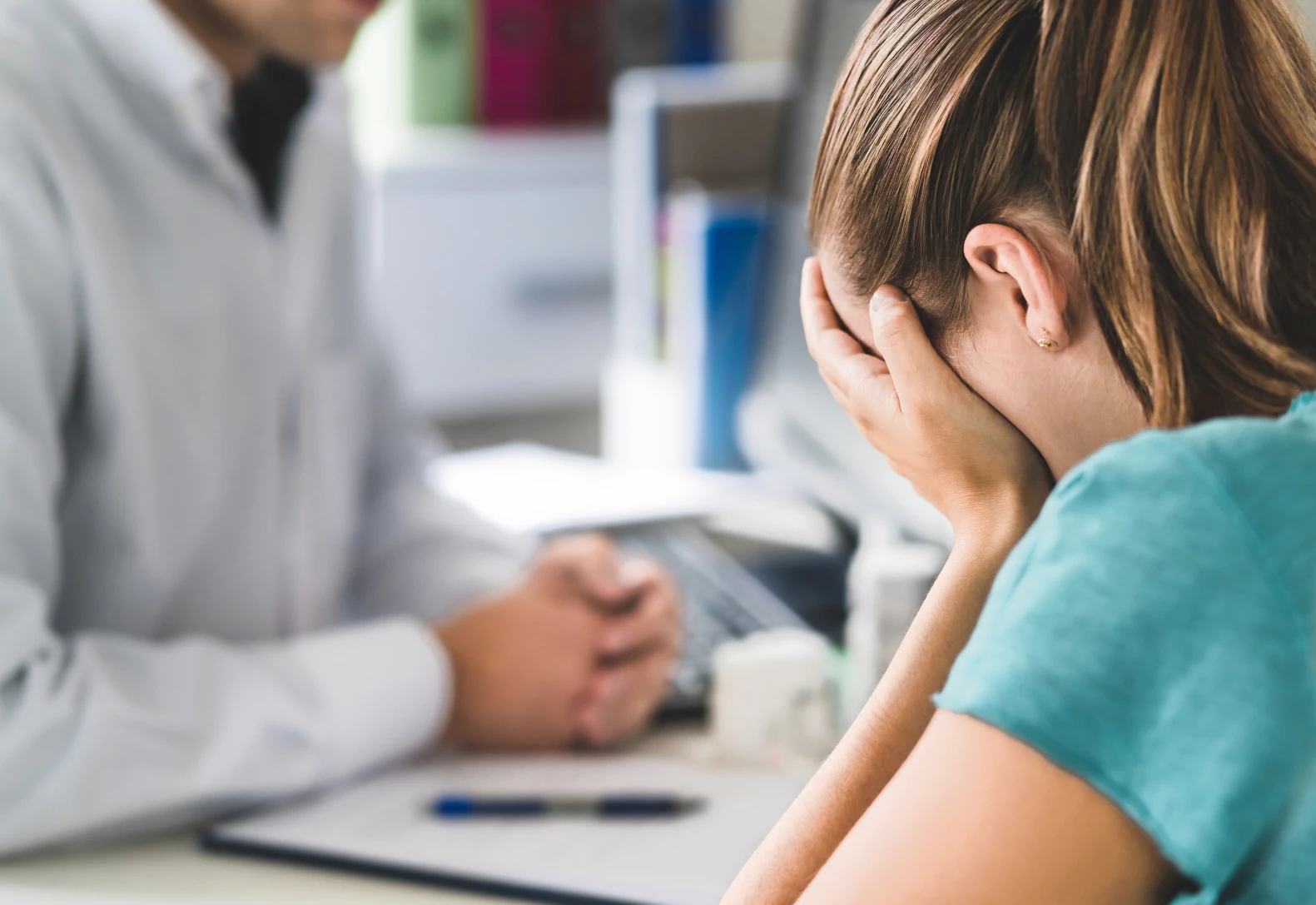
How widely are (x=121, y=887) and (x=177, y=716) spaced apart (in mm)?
115

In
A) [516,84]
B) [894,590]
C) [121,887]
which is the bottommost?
[121,887]

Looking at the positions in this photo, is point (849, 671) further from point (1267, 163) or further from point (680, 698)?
point (1267, 163)

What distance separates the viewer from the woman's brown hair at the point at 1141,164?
0.46m

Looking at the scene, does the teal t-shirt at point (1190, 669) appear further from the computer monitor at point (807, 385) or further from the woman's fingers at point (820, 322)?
the computer monitor at point (807, 385)

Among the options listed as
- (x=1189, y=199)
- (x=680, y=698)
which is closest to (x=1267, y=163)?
(x=1189, y=199)

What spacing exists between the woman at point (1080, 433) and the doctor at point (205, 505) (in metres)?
0.44

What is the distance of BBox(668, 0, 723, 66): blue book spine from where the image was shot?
7.05 feet

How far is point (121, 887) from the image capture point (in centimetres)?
79

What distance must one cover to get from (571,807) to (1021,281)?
1.58ft

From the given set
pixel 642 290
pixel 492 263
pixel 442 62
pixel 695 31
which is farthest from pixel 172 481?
pixel 695 31

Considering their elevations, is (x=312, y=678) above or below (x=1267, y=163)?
below

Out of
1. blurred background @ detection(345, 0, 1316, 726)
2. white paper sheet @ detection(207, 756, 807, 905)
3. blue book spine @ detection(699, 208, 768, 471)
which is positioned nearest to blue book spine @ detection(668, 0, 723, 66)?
blurred background @ detection(345, 0, 1316, 726)

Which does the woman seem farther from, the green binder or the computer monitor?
the green binder

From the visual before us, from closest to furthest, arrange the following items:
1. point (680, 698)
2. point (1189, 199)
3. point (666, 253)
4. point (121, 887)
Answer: point (1189, 199), point (121, 887), point (680, 698), point (666, 253)
